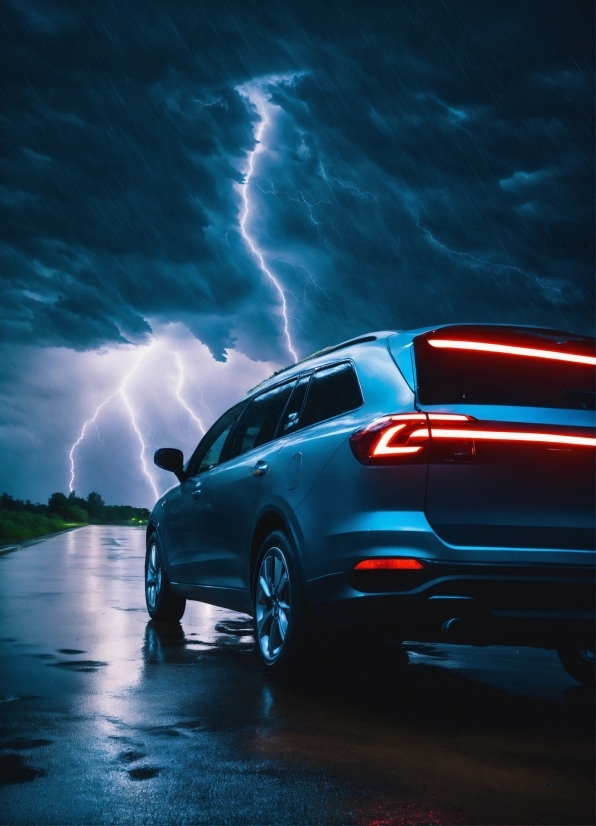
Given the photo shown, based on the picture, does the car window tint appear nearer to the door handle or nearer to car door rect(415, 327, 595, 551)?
the door handle

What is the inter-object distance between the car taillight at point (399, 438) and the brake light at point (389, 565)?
46 centimetres

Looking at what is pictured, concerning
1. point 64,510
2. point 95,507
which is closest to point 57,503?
point 64,510

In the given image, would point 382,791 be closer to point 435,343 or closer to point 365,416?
point 365,416

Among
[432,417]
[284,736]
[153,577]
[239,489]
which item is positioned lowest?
[284,736]

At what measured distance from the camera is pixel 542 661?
7086mm

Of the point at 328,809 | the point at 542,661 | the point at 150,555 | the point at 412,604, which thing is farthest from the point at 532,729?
the point at 150,555

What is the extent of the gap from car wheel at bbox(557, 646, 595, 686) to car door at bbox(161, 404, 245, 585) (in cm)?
267

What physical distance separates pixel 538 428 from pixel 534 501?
1.13 ft

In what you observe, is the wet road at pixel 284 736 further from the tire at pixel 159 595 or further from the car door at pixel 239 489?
the tire at pixel 159 595

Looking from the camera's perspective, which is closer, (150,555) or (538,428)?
(538,428)

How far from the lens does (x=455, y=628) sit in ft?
14.4

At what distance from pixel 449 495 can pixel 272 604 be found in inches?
66.2

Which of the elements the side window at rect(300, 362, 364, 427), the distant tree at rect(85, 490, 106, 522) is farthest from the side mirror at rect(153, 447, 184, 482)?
the distant tree at rect(85, 490, 106, 522)

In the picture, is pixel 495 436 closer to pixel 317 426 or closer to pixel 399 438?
pixel 399 438
